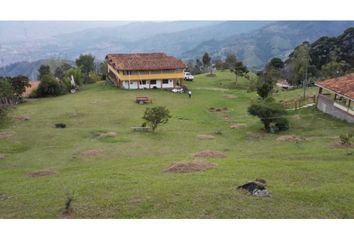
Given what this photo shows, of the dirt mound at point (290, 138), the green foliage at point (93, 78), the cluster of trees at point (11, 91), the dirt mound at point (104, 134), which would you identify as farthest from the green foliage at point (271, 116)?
the green foliage at point (93, 78)

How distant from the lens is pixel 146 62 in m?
56.0

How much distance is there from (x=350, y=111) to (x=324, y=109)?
3777 mm

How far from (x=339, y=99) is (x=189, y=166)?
Result: 65.0 ft

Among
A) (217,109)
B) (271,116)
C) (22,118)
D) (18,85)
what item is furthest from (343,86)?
(18,85)

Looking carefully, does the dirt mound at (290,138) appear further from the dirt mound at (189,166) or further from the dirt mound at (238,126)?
the dirt mound at (189,166)

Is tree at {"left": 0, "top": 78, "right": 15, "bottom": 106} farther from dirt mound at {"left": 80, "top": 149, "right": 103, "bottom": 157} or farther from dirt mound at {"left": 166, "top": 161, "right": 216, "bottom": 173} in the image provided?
dirt mound at {"left": 166, "top": 161, "right": 216, "bottom": 173}

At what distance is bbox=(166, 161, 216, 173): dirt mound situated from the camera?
19.6m

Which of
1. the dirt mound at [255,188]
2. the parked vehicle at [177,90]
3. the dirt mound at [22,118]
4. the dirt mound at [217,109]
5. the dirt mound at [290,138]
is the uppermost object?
the dirt mound at [255,188]

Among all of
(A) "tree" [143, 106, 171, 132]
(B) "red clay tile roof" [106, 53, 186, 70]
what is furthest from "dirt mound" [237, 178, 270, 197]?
(B) "red clay tile roof" [106, 53, 186, 70]

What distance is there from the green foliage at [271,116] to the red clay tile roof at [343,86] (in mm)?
5249

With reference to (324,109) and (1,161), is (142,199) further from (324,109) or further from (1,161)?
(324,109)

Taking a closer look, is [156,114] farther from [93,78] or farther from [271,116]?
[93,78]

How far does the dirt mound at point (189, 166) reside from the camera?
64.2 ft

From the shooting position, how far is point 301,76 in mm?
59719
